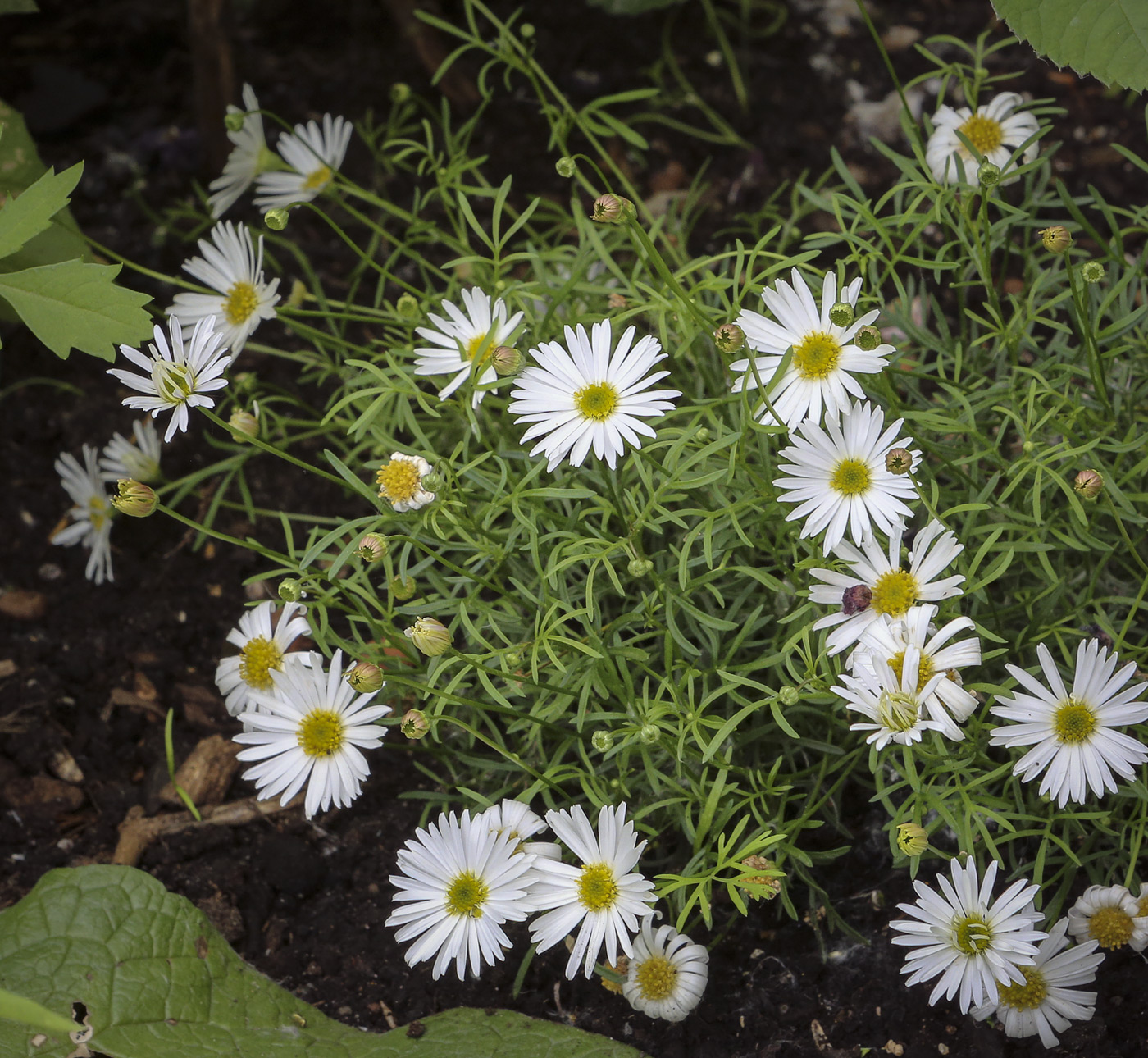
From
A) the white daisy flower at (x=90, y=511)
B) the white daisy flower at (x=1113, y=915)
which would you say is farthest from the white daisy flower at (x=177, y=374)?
the white daisy flower at (x=1113, y=915)

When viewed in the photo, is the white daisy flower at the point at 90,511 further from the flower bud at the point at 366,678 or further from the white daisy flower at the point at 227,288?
the flower bud at the point at 366,678

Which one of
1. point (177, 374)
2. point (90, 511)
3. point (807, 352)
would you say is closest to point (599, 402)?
point (807, 352)

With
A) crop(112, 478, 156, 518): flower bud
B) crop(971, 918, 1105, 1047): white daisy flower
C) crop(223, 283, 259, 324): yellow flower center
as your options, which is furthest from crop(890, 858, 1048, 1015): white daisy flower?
crop(223, 283, 259, 324): yellow flower center

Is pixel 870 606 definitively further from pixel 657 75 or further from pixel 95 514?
pixel 657 75

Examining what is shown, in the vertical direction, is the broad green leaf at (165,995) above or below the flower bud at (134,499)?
below

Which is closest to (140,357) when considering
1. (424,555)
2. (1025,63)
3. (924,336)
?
(424,555)
